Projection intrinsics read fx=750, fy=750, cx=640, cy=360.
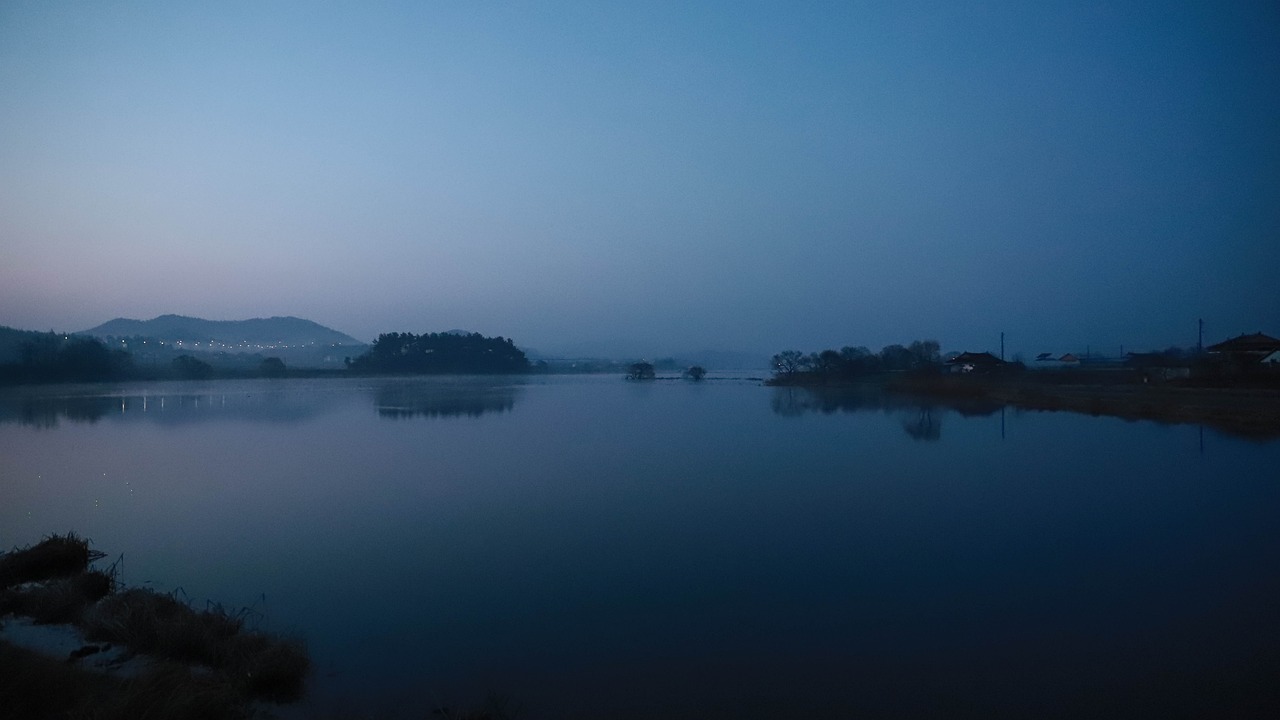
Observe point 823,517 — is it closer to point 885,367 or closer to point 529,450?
point 529,450

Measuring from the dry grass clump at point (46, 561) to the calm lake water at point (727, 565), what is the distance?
51 centimetres

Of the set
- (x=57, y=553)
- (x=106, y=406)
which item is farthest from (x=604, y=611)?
(x=106, y=406)

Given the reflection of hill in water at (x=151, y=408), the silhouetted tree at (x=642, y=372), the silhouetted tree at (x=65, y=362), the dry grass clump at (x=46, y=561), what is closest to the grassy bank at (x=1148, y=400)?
the dry grass clump at (x=46, y=561)

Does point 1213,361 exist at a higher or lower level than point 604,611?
higher

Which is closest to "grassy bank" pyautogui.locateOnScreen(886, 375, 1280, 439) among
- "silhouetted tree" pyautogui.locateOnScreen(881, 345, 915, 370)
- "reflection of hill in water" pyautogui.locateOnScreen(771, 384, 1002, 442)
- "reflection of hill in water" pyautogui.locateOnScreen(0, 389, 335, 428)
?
"reflection of hill in water" pyautogui.locateOnScreen(771, 384, 1002, 442)

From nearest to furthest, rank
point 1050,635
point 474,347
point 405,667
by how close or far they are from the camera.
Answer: point 405,667 < point 1050,635 < point 474,347

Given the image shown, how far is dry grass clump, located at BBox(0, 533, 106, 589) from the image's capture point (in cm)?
559

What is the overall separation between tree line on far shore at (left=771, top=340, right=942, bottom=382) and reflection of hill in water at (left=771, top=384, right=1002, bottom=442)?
33.8 ft

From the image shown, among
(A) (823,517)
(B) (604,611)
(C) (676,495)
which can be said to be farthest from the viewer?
(C) (676,495)

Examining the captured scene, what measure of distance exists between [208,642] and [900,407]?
71.9 feet

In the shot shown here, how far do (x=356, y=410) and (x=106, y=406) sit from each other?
8.85m

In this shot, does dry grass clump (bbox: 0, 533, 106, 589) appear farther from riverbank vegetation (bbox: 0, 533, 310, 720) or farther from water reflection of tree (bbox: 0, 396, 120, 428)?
water reflection of tree (bbox: 0, 396, 120, 428)

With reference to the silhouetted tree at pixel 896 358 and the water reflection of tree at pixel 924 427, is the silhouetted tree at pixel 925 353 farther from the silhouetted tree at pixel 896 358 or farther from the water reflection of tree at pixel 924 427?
the water reflection of tree at pixel 924 427

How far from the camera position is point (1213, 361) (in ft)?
81.6
